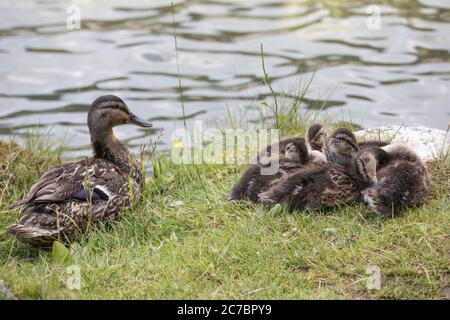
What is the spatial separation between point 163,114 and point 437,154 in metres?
4.50

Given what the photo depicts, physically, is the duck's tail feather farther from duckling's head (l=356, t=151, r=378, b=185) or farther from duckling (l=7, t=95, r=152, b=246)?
duckling's head (l=356, t=151, r=378, b=185)

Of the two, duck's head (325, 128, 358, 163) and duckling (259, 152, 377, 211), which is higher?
duck's head (325, 128, 358, 163)

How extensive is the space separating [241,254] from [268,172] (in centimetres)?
94

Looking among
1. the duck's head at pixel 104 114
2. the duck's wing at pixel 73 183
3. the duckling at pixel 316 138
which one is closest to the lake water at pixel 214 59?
the duck's head at pixel 104 114

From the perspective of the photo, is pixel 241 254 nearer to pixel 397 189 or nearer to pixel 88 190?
pixel 397 189

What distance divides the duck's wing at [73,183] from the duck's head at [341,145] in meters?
1.81

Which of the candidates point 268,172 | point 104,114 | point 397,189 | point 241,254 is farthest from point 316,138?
point 104,114

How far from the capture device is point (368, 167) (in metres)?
5.70

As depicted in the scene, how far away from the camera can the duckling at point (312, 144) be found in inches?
243

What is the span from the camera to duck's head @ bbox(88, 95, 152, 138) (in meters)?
6.85

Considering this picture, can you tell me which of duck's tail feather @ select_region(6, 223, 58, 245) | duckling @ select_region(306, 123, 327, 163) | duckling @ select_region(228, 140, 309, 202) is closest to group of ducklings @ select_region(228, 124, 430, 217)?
duckling @ select_region(228, 140, 309, 202)

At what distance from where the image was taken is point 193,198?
6559mm

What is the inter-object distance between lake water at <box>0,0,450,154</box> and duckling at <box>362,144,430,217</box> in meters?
3.52

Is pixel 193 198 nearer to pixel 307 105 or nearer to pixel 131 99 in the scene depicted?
pixel 307 105
